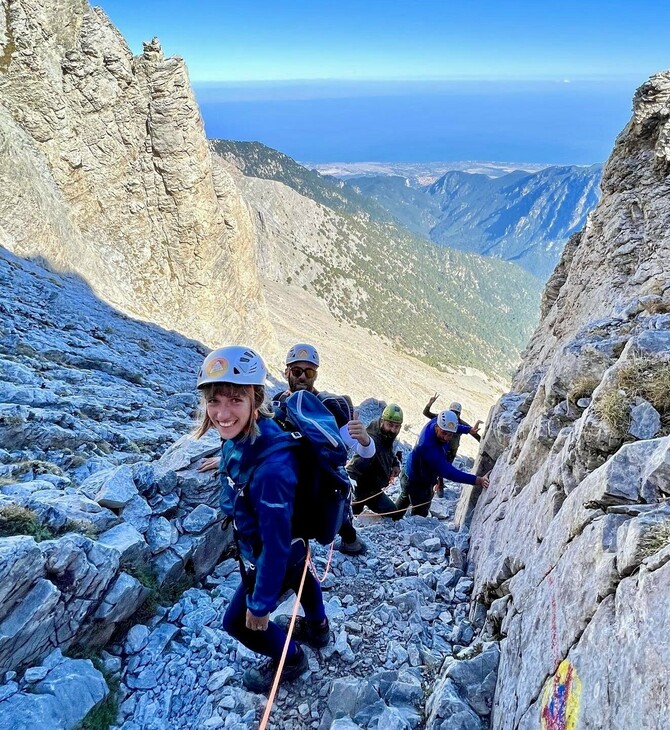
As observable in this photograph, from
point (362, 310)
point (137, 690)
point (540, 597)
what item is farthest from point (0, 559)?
point (362, 310)

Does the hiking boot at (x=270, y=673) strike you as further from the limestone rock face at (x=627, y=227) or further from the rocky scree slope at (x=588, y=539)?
the limestone rock face at (x=627, y=227)

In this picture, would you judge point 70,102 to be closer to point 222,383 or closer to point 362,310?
point 222,383

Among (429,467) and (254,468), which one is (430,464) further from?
(254,468)

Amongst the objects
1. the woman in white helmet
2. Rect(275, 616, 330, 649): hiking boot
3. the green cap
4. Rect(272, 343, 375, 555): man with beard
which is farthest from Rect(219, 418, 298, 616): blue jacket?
the green cap

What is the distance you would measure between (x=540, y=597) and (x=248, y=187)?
7199 inches

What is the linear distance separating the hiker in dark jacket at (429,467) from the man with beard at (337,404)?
7.28ft

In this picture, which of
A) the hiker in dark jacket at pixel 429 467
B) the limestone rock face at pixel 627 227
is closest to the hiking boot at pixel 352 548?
the hiker in dark jacket at pixel 429 467

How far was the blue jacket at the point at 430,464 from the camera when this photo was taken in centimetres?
907

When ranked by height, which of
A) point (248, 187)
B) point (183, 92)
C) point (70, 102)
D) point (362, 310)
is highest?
point (248, 187)

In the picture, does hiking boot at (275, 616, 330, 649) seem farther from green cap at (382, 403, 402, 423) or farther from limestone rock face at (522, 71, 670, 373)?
limestone rock face at (522, 71, 670, 373)

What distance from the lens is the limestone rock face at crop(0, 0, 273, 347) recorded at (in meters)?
29.0

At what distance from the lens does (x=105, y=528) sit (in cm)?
580

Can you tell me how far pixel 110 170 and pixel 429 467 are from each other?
117 ft

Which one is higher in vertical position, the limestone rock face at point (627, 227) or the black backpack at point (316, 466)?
the limestone rock face at point (627, 227)
